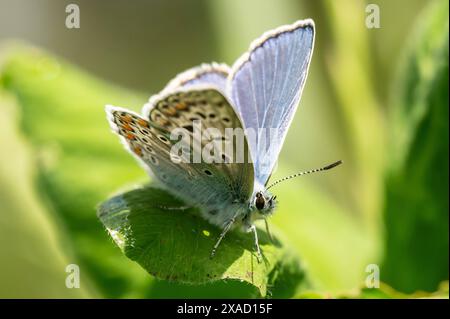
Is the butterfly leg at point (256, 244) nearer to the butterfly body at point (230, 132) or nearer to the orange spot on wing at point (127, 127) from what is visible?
the butterfly body at point (230, 132)

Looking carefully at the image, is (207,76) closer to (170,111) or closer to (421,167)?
(170,111)

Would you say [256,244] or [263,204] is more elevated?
[263,204]

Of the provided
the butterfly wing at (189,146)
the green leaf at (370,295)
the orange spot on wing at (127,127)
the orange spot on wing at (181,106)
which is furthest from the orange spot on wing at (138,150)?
the green leaf at (370,295)

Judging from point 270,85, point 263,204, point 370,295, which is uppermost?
point 270,85

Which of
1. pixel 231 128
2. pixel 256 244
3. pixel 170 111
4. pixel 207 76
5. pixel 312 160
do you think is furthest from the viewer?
pixel 312 160

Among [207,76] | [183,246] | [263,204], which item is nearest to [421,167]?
[263,204]
